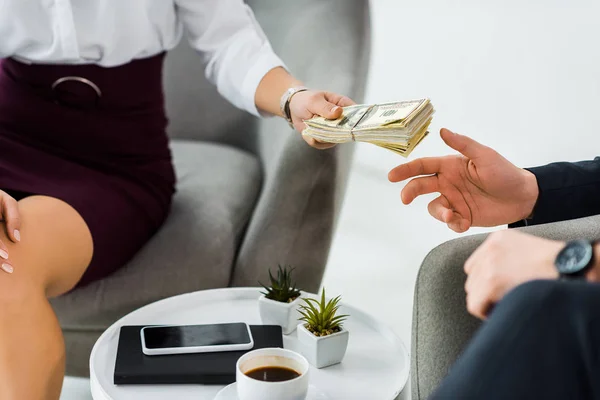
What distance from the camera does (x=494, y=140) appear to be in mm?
3924

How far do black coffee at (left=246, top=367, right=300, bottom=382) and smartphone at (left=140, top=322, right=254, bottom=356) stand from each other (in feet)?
0.37

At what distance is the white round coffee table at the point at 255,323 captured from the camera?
1198 millimetres

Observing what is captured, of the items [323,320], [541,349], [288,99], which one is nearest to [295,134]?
[288,99]

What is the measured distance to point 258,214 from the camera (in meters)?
1.90

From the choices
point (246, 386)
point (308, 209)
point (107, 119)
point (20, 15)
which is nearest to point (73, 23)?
point (20, 15)

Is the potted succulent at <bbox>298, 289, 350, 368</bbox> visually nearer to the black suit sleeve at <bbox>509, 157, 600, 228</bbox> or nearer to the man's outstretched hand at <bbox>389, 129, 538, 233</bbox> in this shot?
the man's outstretched hand at <bbox>389, 129, 538, 233</bbox>

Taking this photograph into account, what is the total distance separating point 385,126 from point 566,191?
36 cm

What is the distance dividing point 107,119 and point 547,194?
3.40ft

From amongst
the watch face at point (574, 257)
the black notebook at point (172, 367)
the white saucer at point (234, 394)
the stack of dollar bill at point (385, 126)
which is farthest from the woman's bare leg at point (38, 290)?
the watch face at point (574, 257)

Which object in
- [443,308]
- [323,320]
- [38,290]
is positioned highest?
[443,308]

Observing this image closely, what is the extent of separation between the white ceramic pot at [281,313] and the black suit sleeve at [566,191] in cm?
44

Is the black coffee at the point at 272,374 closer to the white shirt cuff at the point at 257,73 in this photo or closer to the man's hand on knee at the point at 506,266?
the man's hand on knee at the point at 506,266

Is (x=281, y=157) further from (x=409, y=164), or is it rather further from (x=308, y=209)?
(x=409, y=164)

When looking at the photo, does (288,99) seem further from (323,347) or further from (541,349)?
(541,349)
